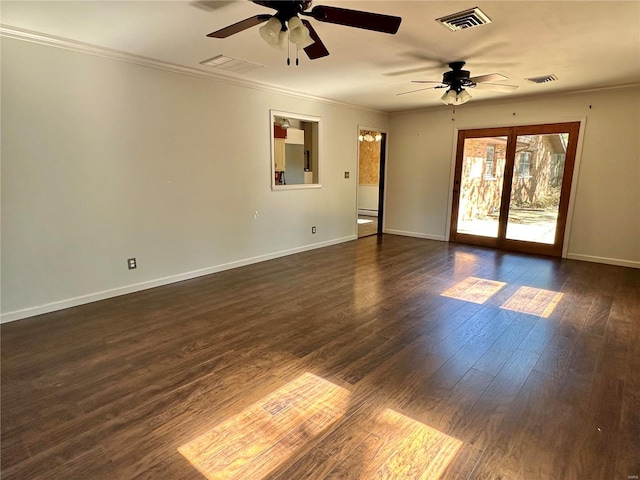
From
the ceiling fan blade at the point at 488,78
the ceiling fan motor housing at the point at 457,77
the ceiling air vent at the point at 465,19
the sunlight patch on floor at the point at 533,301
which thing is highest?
the ceiling air vent at the point at 465,19

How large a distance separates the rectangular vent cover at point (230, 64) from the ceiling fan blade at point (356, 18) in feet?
6.10

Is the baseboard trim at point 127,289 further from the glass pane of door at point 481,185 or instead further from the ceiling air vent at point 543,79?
the ceiling air vent at point 543,79

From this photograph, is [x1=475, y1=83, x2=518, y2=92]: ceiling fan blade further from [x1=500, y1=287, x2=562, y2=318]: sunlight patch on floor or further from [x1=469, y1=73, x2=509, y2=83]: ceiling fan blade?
[x1=500, y1=287, x2=562, y2=318]: sunlight patch on floor

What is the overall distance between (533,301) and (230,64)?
419 cm

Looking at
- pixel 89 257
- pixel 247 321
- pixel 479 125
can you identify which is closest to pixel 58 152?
pixel 89 257

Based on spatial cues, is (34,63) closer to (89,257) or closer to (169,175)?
(169,175)

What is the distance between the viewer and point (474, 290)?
3998mm

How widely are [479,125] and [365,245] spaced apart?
2.90 metres

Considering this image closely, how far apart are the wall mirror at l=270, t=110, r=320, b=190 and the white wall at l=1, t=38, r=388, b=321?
0.56 metres

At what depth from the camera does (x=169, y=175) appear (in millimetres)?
4012

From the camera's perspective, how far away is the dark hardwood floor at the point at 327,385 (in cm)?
165

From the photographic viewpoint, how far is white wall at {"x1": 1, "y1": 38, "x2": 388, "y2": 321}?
3070 millimetres

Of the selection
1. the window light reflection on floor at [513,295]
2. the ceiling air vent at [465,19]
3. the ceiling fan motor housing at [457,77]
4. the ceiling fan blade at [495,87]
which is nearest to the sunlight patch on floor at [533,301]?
the window light reflection on floor at [513,295]

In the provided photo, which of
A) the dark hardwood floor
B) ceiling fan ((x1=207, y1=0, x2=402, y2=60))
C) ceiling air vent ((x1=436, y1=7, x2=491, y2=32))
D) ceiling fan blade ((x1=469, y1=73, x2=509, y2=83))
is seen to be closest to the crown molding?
ceiling fan ((x1=207, y1=0, x2=402, y2=60))
